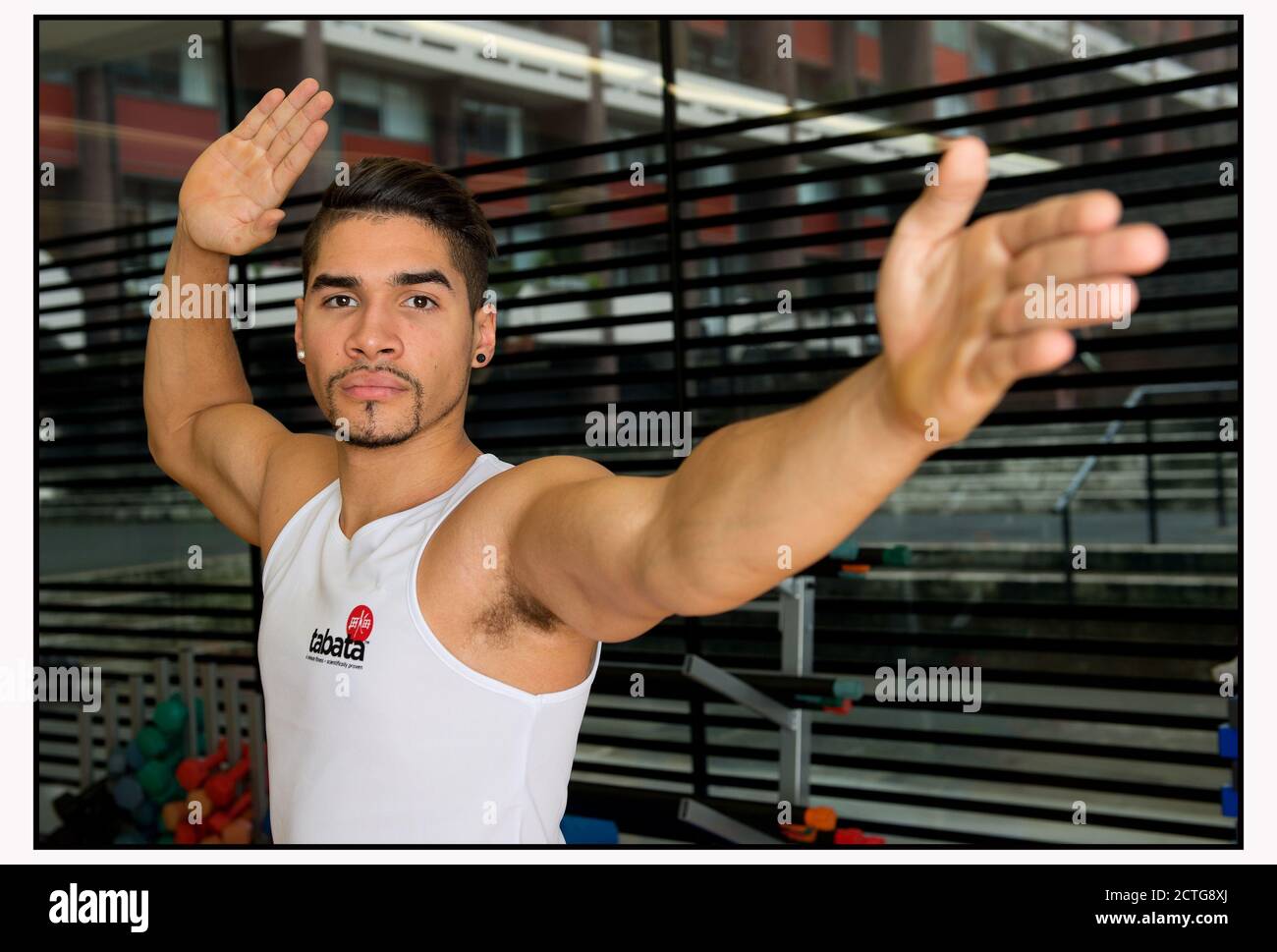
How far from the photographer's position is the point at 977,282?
91 centimetres

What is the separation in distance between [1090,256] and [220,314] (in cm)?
167

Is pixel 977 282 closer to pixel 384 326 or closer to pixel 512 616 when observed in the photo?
pixel 512 616

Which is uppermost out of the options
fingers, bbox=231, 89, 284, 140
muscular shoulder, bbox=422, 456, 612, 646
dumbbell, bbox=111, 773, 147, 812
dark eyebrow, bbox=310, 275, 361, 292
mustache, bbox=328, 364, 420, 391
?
fingers, bbox=231, 89, 284, 140

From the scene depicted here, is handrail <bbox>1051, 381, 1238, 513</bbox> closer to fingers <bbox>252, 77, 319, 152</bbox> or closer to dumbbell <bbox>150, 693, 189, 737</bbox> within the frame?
dumbbell <bbox>150, 693, 189, 737</bbox>

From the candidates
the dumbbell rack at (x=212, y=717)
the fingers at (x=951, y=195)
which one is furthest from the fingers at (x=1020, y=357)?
the dumbbell rack at (x=212, y=717)

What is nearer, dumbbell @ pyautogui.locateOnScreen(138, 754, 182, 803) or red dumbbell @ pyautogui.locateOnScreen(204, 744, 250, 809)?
red dumbbell @ pyautogui.locateOnScreen(204, 744, 250, 809)

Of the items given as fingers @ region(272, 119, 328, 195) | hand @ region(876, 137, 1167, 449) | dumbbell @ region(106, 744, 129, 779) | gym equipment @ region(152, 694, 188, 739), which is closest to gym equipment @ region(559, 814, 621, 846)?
fingers @ region(272, 119, 328, 195)

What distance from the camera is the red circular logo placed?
60.5 inches

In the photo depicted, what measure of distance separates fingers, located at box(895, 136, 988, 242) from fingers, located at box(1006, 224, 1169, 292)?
0.22 feet

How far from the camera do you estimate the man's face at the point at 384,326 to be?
5.14 ft

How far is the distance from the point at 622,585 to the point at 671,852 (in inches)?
21.7
